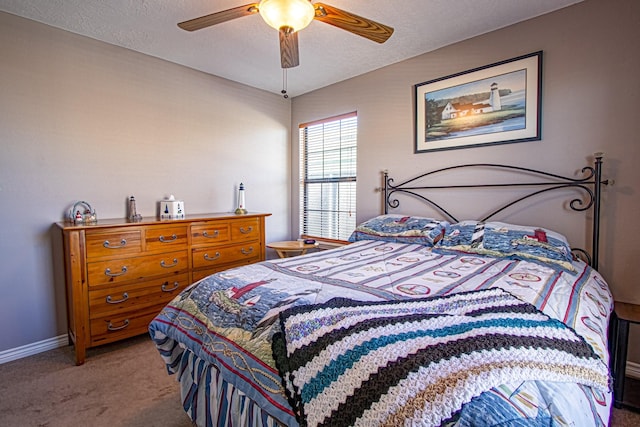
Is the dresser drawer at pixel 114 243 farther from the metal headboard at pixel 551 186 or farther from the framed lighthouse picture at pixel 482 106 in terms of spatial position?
the framed lighthouse picture at pixel 482 106

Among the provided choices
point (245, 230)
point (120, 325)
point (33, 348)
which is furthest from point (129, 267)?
point (245, 230)

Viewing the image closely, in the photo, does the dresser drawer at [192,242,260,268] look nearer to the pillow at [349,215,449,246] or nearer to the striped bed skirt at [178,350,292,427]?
the pillow at [349,215,449,246]

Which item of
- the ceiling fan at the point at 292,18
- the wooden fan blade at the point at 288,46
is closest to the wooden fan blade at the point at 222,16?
the ceiling fan at the point at 292,18

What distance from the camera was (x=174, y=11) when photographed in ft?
7.07

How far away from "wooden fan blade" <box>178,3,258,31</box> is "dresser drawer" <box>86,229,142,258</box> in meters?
1.51

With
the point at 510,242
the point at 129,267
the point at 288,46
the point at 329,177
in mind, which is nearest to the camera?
the point at 288,46

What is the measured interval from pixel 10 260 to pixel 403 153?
331 centimetres

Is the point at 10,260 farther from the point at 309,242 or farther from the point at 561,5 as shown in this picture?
the point at 561,5

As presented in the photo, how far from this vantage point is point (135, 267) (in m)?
2.36

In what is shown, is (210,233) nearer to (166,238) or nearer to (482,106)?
(166,238)

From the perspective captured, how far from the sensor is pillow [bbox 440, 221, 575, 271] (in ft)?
6.06

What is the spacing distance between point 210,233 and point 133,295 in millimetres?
760

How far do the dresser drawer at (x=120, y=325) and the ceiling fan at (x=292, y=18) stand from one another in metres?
2.05

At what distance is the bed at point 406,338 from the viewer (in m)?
0.71
